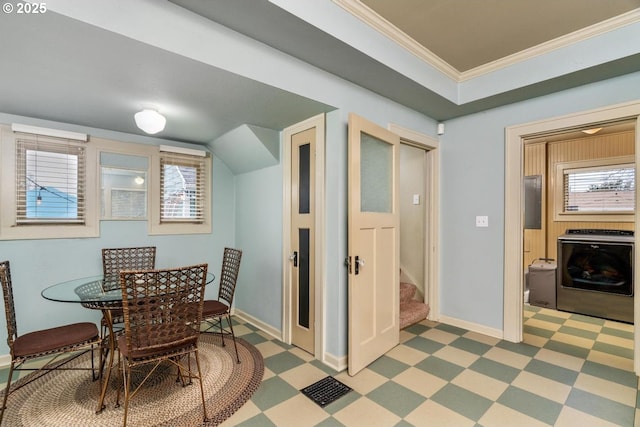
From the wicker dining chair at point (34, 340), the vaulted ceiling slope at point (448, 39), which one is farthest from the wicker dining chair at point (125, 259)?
the vaulted ceiling slope at point (448, 39)

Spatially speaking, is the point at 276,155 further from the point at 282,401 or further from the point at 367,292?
the point at 282,401

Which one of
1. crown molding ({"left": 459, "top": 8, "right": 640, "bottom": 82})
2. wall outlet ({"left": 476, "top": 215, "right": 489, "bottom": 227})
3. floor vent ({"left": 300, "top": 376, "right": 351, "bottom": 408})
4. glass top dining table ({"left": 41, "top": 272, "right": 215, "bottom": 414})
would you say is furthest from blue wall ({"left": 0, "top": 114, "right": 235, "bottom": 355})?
crown molding ({"left": 459, "top": 8, "right": 640, "bottom": 82})

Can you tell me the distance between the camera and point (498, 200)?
3119 mm

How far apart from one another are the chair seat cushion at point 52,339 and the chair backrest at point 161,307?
61 centimetres

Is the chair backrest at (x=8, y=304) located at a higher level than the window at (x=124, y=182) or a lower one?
lower

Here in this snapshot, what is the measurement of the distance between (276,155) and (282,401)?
225cm

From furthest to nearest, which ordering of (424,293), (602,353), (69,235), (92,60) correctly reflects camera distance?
1. (424,293)
2. (69,235)
3. (602,353)
4. (92,60)

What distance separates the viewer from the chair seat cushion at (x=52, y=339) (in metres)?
1.91

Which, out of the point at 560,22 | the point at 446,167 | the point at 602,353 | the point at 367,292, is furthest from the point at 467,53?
the point at 602,353

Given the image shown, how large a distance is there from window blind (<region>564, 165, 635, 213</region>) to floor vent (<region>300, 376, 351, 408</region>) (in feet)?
15.2

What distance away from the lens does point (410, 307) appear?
3646 mm

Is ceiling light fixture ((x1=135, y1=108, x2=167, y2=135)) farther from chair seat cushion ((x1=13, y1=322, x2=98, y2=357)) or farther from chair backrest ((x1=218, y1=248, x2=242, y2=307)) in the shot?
chair seat cushion ((x1=13, y1=322, x2=98, y2=357))

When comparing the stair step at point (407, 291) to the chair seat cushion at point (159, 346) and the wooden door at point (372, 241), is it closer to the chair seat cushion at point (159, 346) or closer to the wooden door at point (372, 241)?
the wooden door at point (372, 241)

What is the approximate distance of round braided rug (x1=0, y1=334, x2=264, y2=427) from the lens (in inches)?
73.8
